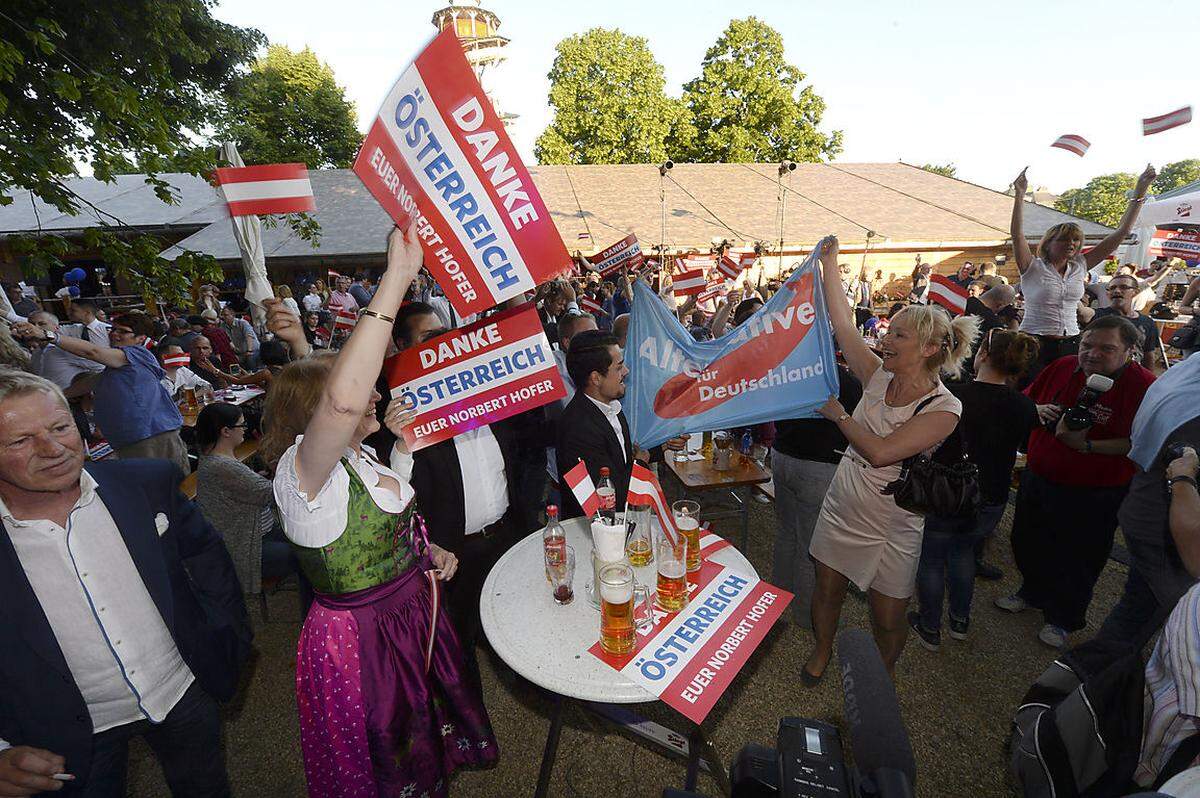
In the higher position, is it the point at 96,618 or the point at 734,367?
the point at 734,367

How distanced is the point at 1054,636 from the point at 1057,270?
3500 millimetres

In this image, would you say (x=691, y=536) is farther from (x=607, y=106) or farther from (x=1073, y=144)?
(x=607, y=106)

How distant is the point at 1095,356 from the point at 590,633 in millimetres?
3626

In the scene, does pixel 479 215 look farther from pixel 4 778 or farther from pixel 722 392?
pixel 4 778

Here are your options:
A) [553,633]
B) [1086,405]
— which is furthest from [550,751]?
[1086,405]

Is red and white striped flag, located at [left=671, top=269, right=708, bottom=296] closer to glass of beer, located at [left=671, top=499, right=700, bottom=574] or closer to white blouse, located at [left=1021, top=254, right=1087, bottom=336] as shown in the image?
white blouse, located at [left=1021, top=254, right=1087, bottom=336]

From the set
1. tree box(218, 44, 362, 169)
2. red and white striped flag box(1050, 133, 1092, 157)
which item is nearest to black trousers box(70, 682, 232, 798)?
red and white striped flag box(1050, 133, 1092, 157)

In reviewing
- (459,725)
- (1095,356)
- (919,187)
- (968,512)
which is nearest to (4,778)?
(459,725)

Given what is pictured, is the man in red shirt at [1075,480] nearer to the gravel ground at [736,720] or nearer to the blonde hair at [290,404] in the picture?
the gravel ground at [736,720]

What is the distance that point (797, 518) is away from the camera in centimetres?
381

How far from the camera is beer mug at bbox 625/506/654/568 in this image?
2598 mm

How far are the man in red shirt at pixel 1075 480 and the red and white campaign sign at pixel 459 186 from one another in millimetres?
3585

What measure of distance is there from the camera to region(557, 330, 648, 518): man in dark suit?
281 centimetres

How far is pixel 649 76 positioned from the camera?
3266 cm
